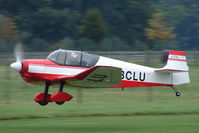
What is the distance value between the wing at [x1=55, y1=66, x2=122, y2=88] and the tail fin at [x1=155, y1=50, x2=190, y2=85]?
Answer: 8.38ft

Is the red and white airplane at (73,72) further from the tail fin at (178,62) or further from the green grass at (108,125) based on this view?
the green grass at (108,125)

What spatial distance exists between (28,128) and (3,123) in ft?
3.97

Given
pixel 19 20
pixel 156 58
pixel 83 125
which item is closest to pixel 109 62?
pixel 83 125

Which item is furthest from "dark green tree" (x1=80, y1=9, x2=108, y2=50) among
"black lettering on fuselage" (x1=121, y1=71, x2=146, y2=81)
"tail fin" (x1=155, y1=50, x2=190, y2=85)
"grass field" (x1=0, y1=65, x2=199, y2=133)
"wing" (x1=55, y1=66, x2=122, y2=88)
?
"wing" (x1=55, y1=66, x2=122, y2=88)

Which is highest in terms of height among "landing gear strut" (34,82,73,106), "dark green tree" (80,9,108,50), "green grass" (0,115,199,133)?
"dark green tree" (80,9,108,50)

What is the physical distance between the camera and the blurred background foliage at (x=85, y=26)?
155 feet

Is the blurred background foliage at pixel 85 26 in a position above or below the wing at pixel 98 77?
above

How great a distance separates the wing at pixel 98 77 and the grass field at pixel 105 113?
2.67 feet

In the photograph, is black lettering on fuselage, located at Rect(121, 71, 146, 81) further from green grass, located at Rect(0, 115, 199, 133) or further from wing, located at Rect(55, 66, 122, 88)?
green grass, located at Rect(0, 115, 199, 133)

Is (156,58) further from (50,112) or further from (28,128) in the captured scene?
(28,128)

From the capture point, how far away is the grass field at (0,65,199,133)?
11438 millimetres

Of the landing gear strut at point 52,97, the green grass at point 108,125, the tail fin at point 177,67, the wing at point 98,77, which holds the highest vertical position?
the tail fin at point 177,67

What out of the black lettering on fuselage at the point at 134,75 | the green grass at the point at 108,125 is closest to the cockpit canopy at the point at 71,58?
the black lettering on fuselage at the point at 134,75

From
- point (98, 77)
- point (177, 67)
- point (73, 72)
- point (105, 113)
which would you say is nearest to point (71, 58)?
point (73, 72)
